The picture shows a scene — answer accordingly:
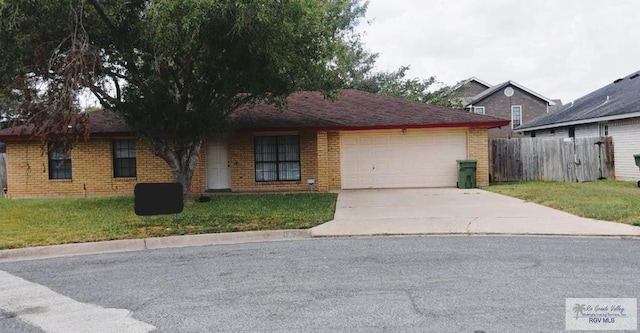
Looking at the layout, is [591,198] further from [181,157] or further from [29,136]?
[29,136]

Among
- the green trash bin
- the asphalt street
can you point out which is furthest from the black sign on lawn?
the green trash bin

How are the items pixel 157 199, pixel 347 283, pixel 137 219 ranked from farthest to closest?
pixel 137 219
pixel 157 199
pixel 347 283

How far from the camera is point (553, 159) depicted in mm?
19969

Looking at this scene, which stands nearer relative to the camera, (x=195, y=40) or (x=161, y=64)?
(x=195, y=40)

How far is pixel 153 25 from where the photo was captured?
1056 centimetres

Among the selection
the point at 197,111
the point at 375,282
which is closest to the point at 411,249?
the point at 375,282

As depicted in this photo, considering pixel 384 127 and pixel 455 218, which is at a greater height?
pixel 384 127

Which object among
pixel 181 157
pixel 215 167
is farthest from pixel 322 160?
pixel 181 157

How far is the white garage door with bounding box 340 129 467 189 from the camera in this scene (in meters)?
19.0

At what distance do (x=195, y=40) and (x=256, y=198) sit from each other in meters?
6.37

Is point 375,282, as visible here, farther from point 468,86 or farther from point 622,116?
point 468,86

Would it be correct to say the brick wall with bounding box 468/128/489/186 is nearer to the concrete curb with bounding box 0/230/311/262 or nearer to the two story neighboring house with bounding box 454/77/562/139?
the concrete curb with bounding box 0/230/311/262

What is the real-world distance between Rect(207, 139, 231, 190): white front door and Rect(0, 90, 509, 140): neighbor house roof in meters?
1.24

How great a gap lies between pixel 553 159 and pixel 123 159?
54.1 feet
